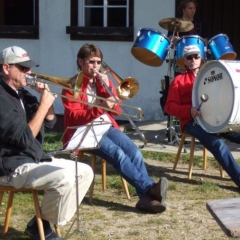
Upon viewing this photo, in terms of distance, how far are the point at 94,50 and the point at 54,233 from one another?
1.69 meters

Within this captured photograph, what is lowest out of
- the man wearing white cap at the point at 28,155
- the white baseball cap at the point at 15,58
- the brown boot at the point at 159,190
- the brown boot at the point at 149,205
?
the brown boot at the point at 149,205

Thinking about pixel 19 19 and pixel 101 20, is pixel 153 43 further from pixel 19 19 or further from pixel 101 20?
pixel 19 19

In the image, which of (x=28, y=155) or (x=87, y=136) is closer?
(x=28, y=155)

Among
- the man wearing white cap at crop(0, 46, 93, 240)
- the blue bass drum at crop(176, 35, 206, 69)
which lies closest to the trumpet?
the man wearing white cap at crop(0, 46, 93, 240)

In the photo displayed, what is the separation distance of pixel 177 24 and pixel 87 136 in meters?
3.42

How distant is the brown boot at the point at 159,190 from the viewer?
19.4ft

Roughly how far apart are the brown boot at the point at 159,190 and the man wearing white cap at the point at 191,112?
0.87m

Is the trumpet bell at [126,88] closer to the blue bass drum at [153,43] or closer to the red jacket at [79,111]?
the red jacket at [79,111]

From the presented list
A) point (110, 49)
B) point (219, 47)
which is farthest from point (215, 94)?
point (110, 49)

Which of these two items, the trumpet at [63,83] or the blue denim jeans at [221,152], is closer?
the trumpet at [63,83]

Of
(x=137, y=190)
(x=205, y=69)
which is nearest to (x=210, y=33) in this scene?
(x=205, y=69)

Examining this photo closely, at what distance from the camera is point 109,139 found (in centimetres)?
625

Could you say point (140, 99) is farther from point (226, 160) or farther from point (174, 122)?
point (226, 160)

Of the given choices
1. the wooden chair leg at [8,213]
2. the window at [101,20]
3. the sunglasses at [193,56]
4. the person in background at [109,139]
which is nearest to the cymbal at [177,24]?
the sunglasses at [193,56]
